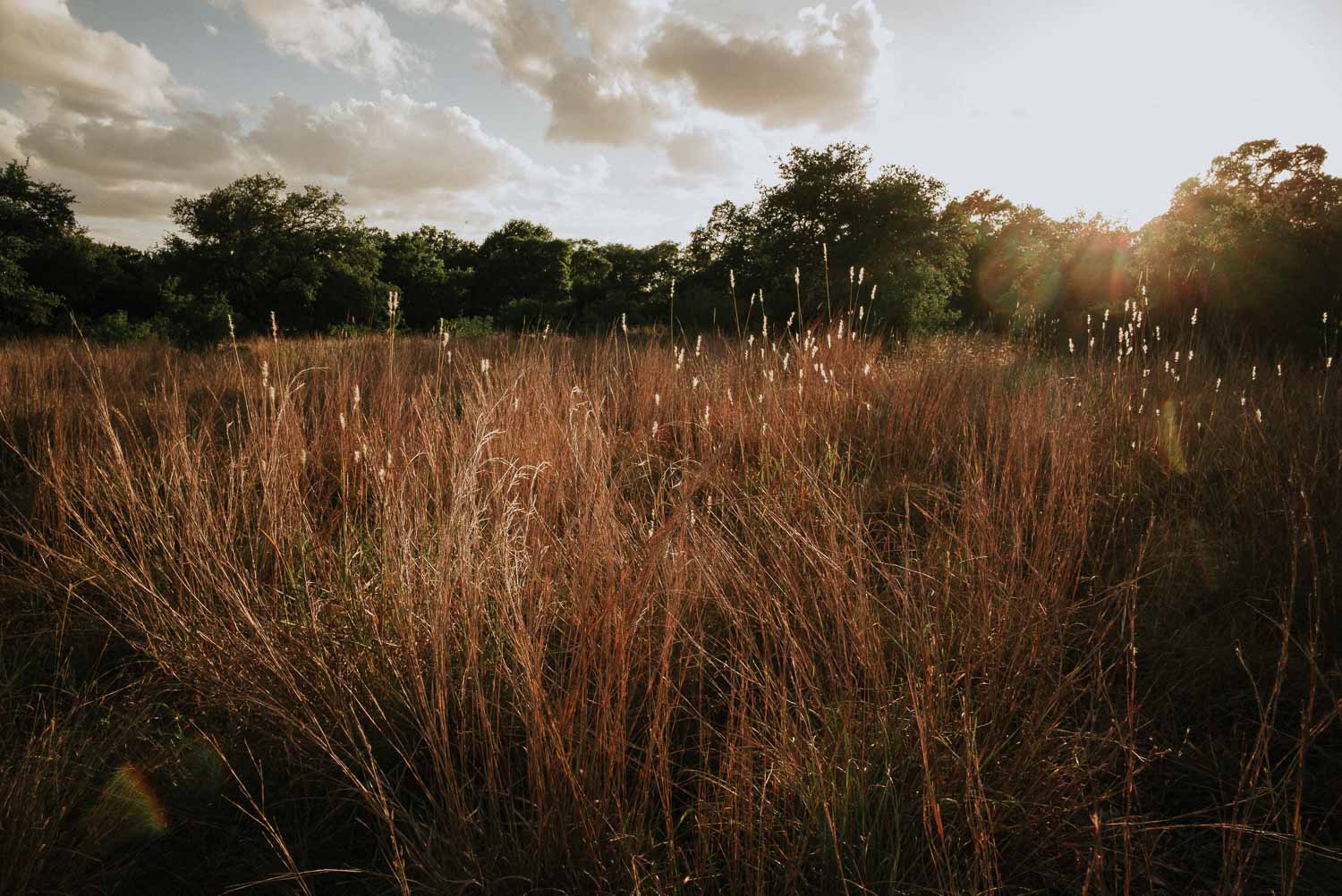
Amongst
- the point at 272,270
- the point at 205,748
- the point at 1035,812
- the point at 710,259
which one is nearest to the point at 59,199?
the point at 272,270

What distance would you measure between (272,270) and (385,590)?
28289mm

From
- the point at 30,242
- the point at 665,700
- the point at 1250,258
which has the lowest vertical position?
the point at 665,700

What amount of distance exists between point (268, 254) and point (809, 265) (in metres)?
21.8

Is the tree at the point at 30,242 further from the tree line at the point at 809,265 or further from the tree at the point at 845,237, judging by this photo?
the tree at the point at 845,237

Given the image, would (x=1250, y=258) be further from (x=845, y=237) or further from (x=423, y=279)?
(x=423, y=279)

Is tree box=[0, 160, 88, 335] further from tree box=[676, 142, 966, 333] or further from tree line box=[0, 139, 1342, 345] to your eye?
tree box=[676, 142, 966, 333]

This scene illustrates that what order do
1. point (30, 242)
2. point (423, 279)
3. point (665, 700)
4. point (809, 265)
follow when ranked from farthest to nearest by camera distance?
point (423, 279) → point (30, 242) → point (809, 265) → point (665, 700)

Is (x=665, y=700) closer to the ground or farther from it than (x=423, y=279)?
closer to the ground

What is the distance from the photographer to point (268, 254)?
945 inches

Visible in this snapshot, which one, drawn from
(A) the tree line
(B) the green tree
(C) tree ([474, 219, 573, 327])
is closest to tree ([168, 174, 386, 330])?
(A) the tree line

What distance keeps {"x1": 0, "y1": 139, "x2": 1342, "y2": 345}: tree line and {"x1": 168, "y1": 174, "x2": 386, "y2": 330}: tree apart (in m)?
0.07

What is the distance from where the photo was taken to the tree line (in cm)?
725

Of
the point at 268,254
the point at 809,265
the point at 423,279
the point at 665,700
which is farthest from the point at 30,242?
the point at 665,700

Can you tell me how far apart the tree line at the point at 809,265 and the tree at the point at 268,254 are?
7 cm
